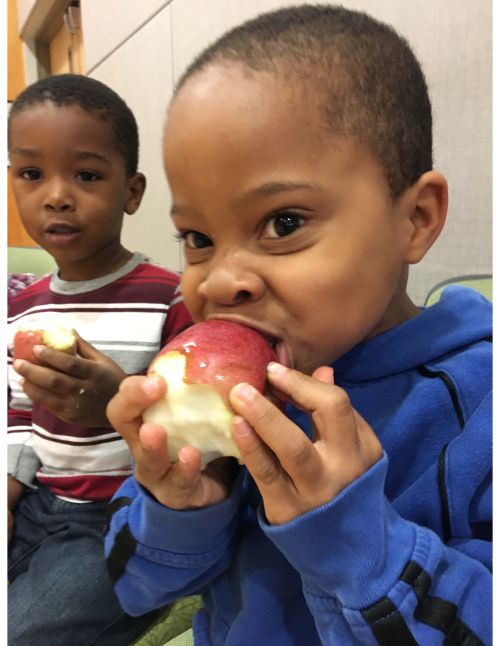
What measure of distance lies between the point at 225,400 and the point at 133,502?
10.0 inches

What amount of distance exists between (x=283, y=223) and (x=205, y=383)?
18cm

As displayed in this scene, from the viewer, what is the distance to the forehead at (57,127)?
108 centimetres

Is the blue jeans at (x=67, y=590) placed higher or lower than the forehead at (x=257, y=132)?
lower

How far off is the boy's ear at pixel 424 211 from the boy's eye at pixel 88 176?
2.43 ft

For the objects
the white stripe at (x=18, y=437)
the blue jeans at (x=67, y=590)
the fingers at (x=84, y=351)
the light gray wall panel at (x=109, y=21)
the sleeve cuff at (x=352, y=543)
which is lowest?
the blue jeans at (x=67, y=590)

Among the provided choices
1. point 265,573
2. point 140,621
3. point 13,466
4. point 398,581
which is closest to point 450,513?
point 398,581

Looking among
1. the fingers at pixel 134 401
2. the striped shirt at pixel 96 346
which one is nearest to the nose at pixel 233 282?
the fingers at pixel 134 401

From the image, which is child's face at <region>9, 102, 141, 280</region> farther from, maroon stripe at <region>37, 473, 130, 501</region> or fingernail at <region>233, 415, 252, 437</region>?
fingernail at <region>233, 415, 252, 437</region>

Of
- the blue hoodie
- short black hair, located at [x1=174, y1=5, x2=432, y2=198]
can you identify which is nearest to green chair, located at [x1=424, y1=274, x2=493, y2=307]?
the blue hoodie

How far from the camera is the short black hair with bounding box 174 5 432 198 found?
21.5 inches

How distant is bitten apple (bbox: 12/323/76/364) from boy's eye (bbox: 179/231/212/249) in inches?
14.3

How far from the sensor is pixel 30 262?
1927 mm

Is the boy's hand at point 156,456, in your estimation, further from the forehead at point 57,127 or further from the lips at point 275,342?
the forehead at point 57,127

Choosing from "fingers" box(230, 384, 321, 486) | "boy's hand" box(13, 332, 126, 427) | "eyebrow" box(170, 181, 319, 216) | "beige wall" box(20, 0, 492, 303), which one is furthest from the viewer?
"beige wall" box(20, 0, 492, 303)
